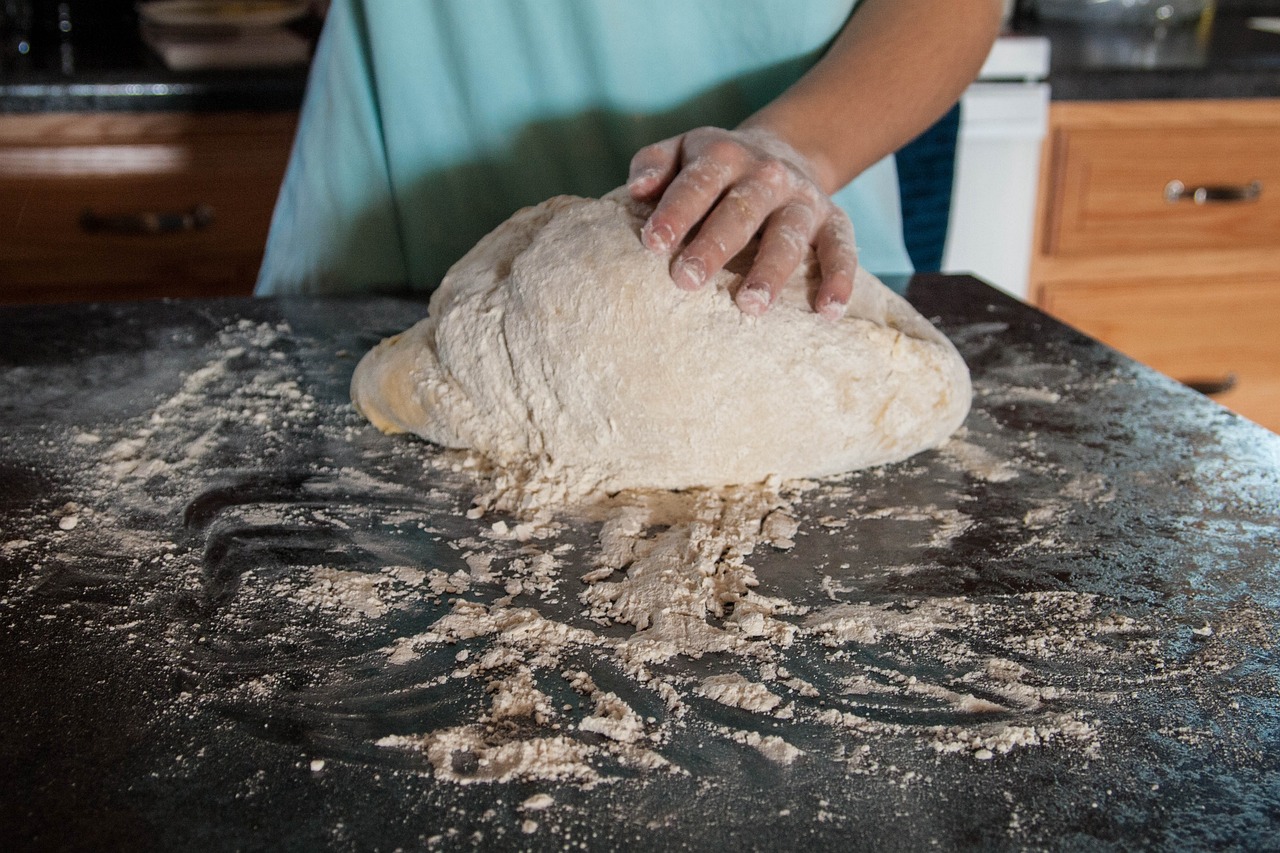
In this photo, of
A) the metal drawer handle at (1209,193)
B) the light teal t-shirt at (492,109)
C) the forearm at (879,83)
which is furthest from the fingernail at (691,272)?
the metal drawer handle at (1209,193)

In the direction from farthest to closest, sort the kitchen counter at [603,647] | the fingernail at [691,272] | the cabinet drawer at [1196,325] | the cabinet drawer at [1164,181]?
1. the cabinet drawer at [1196,325]
2. the cabinet drawer at [1164,181]
3. the fingernail at [691,272]
4. the kitchen counter at [603,647]

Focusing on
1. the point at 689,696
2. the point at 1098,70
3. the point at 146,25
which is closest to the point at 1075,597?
the point at 689,696

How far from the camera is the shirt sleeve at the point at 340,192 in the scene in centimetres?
126

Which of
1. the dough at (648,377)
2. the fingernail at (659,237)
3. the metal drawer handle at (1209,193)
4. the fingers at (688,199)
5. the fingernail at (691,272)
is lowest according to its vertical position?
the metal drawer handle at (1209,193)

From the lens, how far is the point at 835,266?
87cm

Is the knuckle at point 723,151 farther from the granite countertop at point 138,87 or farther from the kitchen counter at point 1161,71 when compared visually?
the kitchen counter at point 1161,71

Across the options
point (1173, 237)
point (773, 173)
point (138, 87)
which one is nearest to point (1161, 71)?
point (1173, 237)

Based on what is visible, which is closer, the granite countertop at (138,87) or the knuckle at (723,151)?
the knuckle at (723,151)

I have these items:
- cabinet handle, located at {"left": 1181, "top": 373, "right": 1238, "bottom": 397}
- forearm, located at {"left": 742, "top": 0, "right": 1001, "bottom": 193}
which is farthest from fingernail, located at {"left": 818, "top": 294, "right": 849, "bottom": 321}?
cabinet handle, located at {"left": 1181, "top": 373, "right": 1238, "bottom": 397}

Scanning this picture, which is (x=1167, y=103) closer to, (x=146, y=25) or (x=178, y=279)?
(x=178, y=279)

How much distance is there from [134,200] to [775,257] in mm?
1389

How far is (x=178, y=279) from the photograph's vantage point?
1895 mm

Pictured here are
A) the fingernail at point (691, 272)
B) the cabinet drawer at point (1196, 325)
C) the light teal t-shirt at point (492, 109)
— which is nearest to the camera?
the fingernail at point (691, 272)

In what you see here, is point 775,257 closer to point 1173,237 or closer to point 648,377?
point 648,377
